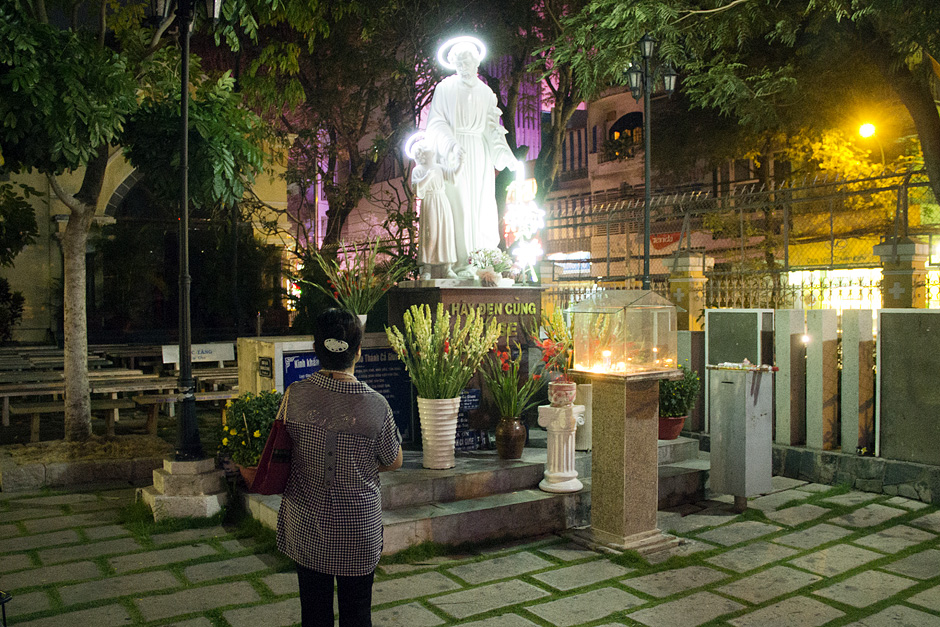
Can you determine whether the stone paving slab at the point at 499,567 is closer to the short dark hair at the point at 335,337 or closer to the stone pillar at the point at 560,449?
the stone pillar at the point at 560,449

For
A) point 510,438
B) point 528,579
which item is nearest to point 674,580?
point 528,579

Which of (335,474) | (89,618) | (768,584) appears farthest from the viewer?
(768,584)

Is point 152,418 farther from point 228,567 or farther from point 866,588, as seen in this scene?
point 866,588

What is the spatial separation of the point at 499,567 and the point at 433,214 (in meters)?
4.02

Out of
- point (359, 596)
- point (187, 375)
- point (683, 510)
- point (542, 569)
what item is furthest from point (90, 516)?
point (683, 510)

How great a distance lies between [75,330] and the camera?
812 centimetres

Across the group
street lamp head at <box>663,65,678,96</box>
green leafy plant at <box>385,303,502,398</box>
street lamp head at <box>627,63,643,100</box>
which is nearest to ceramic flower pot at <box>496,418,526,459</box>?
green leafy plant at <box>385,303,502,398</box>

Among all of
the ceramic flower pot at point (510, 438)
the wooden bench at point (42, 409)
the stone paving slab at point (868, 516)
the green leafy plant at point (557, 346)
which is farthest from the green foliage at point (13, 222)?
the stone paving slab at point (868, 516)

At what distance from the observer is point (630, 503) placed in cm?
566

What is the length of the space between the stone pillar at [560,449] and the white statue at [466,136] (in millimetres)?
2282

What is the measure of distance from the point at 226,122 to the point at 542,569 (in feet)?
17.5

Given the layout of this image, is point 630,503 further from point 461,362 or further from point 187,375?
point 187,375

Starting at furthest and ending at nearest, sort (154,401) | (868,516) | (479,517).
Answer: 1. (154,401)
2. (868,516)
3. (479,517)

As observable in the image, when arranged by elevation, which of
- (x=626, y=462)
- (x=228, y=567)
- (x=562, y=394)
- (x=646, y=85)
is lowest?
(x=228, y=567)
